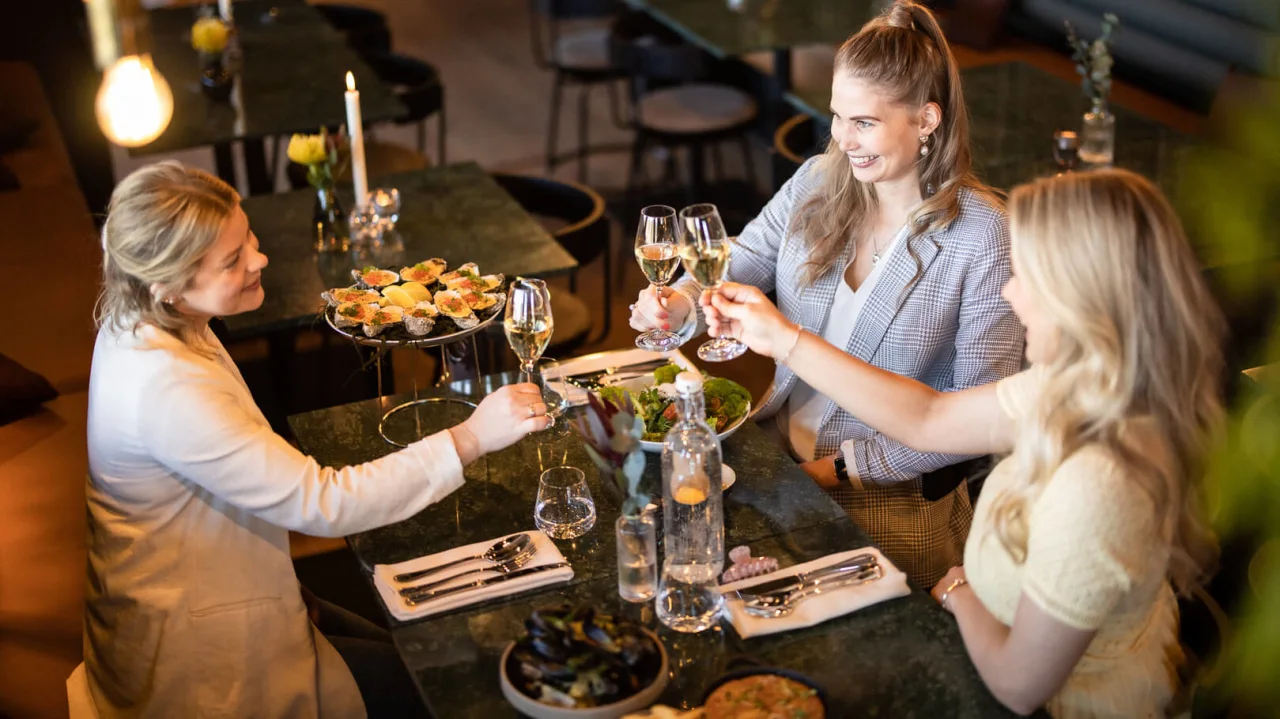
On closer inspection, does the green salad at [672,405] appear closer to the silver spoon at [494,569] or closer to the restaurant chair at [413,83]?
the silver spoon at [494,569]

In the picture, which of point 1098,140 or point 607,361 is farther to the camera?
point 1098,140

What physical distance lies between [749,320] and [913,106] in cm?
60

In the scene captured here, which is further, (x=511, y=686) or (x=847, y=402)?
(x=847, y=402)

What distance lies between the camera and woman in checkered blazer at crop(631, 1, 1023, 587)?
247cm

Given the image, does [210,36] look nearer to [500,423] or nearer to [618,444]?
[500,423]

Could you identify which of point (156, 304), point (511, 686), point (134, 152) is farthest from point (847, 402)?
point (134, 152)

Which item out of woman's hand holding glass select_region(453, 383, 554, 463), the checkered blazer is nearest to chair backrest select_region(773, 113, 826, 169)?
the checkered blazer

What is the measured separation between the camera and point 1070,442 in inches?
65.8

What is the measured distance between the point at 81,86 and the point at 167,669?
436 cm

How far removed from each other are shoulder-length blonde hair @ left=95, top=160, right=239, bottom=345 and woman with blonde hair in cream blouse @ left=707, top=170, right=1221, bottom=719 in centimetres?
121

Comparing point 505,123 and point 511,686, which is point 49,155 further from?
point 511,686

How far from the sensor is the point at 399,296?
249 centimetres

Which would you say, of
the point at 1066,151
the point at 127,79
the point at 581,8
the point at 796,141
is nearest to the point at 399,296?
the point at 1066,151

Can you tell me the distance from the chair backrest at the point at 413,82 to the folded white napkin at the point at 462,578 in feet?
9.44
